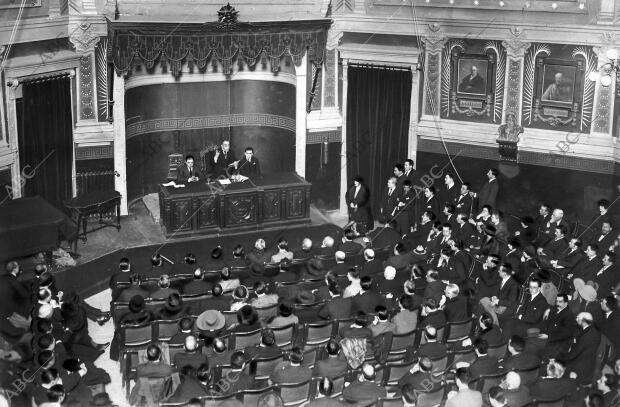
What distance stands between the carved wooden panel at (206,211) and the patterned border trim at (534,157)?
14.4 ft

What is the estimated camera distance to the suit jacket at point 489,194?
16.5 metres

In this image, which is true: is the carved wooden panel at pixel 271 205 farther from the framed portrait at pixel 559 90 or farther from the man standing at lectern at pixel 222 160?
the framed portrait at pixel 559 90

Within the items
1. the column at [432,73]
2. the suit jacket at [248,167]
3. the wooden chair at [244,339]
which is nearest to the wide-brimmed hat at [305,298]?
the wooden chair at [244,339]

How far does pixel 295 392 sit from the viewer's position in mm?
10312

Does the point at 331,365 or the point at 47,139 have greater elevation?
→ the point at 47,139

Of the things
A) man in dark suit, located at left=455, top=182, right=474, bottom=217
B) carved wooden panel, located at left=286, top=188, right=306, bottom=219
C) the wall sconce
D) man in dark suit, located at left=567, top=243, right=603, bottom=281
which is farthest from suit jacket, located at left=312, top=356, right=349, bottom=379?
the wall sconce

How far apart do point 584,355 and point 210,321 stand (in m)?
4.89

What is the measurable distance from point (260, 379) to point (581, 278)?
5.60 meters

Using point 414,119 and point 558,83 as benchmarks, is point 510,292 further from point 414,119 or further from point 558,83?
point 414,119

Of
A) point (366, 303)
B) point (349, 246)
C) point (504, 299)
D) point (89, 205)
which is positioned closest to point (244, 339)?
point (366, 303)

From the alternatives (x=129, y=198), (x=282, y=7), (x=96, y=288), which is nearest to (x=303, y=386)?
(x=96, y=288)

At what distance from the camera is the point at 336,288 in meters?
12.7

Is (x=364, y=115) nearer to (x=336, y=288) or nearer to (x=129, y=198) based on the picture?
(x=129, y=198)

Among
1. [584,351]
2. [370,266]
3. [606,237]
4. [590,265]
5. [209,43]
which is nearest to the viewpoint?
[584,351]
